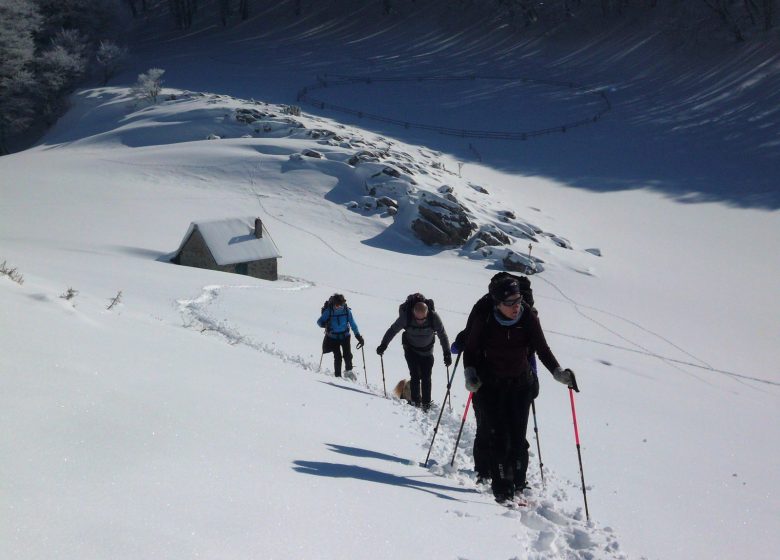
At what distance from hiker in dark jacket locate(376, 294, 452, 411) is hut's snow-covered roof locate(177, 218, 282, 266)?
15.1 m

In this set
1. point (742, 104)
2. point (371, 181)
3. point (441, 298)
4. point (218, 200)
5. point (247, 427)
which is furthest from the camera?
point (742, 104)

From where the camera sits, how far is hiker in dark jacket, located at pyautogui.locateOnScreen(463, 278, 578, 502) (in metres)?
6.16

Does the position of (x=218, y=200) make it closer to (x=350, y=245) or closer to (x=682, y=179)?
(x=350, y=245)

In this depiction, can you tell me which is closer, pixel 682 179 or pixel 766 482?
pixel 766 482

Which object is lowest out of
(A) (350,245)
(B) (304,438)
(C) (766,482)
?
(A) (350,245)

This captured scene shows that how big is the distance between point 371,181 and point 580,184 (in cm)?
1455

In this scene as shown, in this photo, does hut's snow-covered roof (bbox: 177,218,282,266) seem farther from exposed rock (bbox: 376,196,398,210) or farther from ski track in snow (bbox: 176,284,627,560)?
ski track in snow (bbox: 176,284,627,560)

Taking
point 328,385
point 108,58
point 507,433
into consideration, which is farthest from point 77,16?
point 507,433

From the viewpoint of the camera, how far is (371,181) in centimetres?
4000

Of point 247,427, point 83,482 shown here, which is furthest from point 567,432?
point 83,482

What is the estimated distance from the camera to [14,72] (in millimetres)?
57875

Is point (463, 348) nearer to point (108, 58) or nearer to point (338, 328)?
point (338, 328)

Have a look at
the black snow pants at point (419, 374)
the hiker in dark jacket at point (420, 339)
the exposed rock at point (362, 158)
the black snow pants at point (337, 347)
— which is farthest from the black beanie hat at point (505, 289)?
the exposed rock at point (362, 158)

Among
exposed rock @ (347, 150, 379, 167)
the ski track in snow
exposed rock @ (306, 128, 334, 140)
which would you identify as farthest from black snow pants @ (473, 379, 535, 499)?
exposed rock @ (306, 128, 334, 140)
